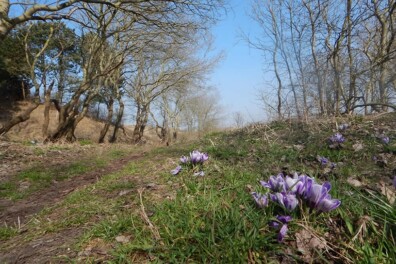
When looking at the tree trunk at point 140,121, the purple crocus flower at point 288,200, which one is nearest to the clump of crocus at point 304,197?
the purple crocus flower at point 288,200

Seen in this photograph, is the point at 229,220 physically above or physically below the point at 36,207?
above

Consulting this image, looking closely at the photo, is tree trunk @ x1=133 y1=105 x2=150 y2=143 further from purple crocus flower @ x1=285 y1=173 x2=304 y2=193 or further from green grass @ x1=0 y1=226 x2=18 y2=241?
Answer: purple crocus flower @ x1=285 y1=173 x2=304 y2=193

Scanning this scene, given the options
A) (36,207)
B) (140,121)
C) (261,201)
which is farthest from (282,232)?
(140,121)

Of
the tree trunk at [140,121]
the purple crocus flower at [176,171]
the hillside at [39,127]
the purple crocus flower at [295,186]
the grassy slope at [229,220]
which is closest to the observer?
the grassy slope at [229,220]

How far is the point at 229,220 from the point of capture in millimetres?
1810

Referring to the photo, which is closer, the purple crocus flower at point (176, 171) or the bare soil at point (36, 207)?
the bare soil at point (36, 207)

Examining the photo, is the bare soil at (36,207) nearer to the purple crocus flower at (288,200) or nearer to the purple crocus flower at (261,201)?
the purple crocus flower at (261,201)

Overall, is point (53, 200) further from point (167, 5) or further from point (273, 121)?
point (167, 5)

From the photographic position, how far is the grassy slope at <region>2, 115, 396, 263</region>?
154cm

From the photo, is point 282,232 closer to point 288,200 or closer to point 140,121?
point 288,200

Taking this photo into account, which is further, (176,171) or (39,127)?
(39,127)

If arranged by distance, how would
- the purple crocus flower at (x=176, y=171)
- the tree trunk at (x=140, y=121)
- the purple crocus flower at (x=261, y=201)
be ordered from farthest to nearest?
the tree trunk at (x=140, y=121), the purple crocus flower at (x=176, y=171), the purple crocus flower at (x=261, y=201)

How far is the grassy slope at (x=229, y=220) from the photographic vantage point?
154 cm

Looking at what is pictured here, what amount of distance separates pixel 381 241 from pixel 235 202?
888 mm
